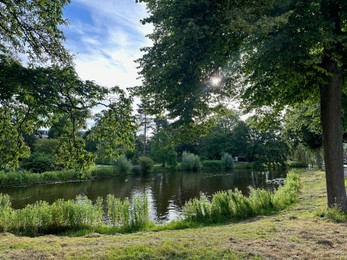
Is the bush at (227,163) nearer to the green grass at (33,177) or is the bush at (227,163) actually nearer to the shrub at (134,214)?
the green grass at (33,177)

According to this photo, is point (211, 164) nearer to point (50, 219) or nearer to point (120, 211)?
point (120, 211)

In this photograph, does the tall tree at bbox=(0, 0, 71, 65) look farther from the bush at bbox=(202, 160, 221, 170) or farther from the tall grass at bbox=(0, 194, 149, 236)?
the bush at bbox=(202, 160, 221, 170)

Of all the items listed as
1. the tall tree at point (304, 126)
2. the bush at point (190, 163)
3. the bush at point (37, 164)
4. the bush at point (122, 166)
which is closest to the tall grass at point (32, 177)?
the bush at point (37, 164)

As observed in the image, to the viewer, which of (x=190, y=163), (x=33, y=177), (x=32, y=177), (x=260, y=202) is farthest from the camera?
(x=190, y=163)

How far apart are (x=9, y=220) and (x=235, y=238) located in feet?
25.3

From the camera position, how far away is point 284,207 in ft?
38.0

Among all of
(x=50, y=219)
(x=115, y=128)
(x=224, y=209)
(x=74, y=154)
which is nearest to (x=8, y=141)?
(x=74, y=154)

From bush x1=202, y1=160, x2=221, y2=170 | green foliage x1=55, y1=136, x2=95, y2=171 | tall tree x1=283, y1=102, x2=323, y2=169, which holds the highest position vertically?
tall tree x1=283, y1=102, x2=323, y2=169

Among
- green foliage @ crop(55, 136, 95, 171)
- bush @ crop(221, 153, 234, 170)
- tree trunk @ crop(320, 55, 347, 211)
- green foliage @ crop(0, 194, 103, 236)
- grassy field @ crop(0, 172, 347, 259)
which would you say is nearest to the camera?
grassy field @ crop(0, 172, 347, 259)

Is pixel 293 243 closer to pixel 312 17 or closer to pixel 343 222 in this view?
pixel 343 222

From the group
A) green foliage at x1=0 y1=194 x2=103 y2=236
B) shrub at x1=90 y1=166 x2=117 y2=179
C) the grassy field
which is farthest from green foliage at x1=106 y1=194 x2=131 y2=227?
shrub at x1=90 y1=166 x2=117 y2=179

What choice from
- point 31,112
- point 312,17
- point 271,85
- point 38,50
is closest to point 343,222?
point 271,85

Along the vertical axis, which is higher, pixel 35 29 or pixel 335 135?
pixel 35 29

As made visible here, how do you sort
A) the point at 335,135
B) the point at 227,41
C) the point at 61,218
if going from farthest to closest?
the point at 61,218
the point at 335,135
the point at 227,41
